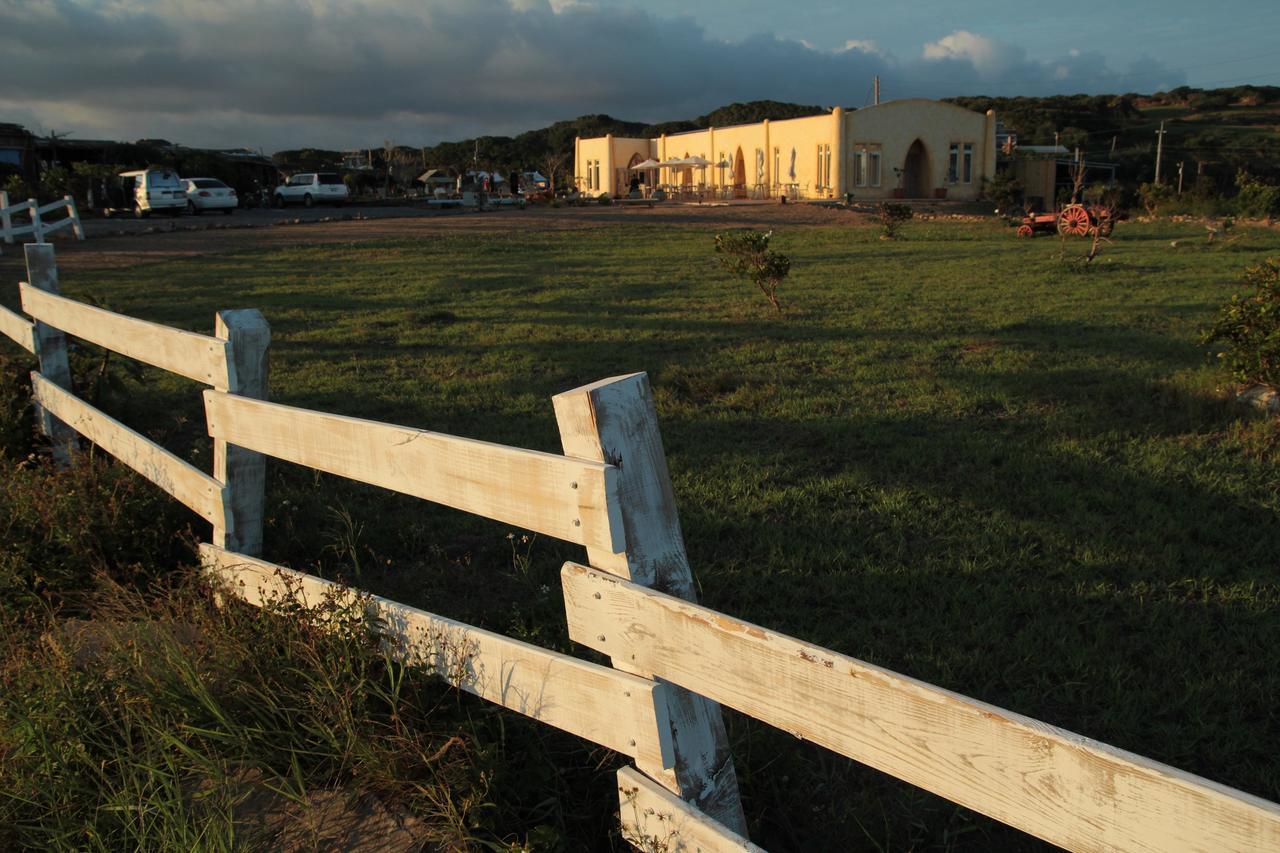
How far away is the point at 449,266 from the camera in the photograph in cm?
1794

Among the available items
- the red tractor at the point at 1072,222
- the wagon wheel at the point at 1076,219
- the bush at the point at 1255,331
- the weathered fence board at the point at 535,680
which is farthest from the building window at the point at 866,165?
the weathered fence board at the point at 535,680

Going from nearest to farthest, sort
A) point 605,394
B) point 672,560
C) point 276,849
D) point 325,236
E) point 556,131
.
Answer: point 605,394
point 672,560
point 276,849
point 325,236
point 556,131

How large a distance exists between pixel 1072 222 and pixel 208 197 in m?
29.1

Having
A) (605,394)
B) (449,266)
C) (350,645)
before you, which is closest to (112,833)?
(350,645)

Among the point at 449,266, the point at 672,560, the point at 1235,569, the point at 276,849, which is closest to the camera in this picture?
the point at 672,560

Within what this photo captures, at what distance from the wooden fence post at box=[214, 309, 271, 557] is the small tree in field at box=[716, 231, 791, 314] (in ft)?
28.7

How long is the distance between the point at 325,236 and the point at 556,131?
307ft

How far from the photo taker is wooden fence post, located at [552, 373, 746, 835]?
195 cm

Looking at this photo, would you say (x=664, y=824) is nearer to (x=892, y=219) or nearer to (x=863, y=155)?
(x=892, y=219)

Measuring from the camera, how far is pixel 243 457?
3412 mm

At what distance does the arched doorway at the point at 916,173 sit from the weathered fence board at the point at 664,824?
45052 mm

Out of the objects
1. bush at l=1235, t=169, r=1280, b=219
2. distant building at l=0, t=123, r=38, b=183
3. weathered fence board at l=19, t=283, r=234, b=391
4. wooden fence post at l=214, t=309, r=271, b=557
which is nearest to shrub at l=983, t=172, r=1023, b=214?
bush at l=1235, t=169, r=1280, b=219

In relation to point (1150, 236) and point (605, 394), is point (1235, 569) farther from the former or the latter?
point (1150, 236)

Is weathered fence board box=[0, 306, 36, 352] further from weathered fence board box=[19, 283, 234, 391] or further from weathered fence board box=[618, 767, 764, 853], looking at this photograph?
weathered fence board box=[618, 767, 764, 853]
